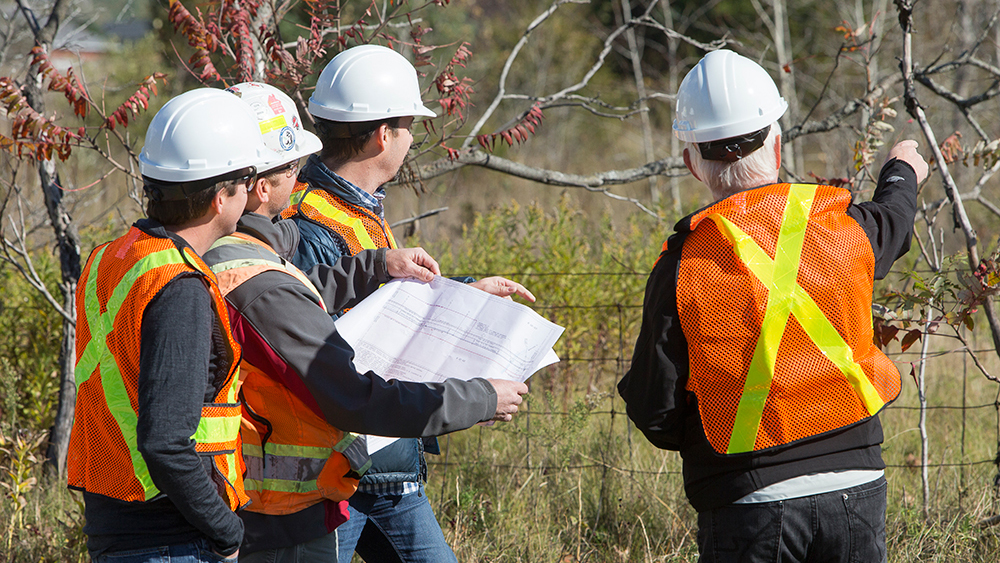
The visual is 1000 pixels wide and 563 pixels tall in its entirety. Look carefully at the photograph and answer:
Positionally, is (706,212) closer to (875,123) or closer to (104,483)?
(104,483)

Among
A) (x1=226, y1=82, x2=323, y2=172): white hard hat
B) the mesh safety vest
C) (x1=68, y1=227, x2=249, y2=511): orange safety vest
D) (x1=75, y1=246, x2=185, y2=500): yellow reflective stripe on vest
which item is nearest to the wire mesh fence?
the mesh safety vest

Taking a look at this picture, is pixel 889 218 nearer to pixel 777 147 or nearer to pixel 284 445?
pixel 777 147

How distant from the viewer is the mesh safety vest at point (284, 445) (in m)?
1.82

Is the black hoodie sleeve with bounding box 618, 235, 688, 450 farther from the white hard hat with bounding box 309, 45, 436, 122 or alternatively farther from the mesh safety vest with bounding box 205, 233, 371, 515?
the white hard hat with bounding box 309, 45, 436, 122

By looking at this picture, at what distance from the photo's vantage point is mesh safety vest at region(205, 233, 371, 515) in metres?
1.82

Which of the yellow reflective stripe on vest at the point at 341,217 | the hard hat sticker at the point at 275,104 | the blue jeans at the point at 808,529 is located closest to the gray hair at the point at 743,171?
the blue jeans at the point at 808,529

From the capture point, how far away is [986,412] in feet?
17.5

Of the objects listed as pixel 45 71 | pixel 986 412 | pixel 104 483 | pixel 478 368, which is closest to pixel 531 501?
pixel 478 368

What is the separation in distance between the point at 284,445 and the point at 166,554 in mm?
Result: 347

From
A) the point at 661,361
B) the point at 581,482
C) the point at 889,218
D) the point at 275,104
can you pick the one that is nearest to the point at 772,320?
the point at 661,361

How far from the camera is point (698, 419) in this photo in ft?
6.33

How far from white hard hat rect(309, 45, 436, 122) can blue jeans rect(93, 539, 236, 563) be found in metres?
1.25

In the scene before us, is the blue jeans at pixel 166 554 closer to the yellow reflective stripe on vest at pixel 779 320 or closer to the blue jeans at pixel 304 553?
the blue jeans at pixel 304 553

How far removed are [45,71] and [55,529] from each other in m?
2.06
